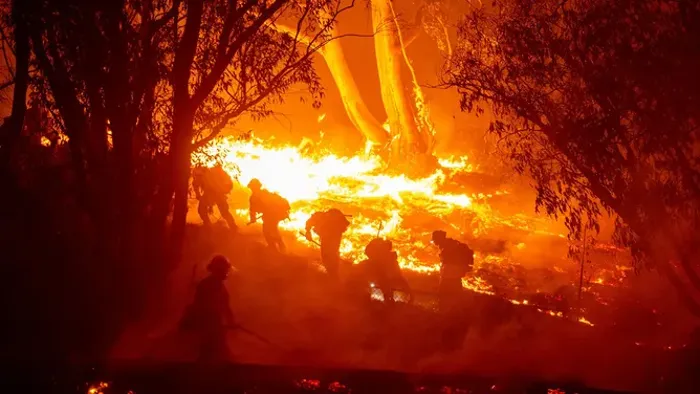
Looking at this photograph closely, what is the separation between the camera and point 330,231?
11.2 m

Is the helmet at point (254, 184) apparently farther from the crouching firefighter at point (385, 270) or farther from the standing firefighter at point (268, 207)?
the crouching firefighter at point (385, 270)

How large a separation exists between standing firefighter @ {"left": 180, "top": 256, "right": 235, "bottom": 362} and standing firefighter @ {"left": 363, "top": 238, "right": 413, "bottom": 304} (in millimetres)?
3531

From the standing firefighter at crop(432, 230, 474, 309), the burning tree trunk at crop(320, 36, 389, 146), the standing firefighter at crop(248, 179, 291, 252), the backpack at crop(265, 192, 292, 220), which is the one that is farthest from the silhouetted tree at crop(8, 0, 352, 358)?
the burning tree trunk at crop(320, 36, 389, 146)

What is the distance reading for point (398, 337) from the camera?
29.7ft

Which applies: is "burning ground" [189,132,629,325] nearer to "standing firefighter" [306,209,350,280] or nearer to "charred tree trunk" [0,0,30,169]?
"standing firefighter" [306,209,350,280]

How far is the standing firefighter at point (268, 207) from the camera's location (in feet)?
40.2

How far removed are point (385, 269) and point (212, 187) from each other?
14.9ft

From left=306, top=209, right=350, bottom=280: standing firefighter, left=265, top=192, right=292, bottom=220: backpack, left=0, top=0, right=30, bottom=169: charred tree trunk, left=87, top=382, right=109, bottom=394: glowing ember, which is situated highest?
left=0, top=0, right=30, bottom=169: charred tree trunk

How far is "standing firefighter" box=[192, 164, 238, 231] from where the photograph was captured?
40.9ft

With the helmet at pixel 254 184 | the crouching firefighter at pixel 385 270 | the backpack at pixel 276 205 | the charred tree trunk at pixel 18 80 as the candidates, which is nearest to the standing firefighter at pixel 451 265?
the crouching firefighter at pixel 385 270

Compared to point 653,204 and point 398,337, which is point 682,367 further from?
point 398,337

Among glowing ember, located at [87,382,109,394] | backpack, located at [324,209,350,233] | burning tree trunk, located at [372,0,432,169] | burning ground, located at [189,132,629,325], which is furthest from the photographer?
burning tree trunk, located at [372,0,432,169]

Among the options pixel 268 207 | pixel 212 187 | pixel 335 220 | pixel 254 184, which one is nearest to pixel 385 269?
pixel 335 220

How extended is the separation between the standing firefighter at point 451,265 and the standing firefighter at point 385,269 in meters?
0.65
